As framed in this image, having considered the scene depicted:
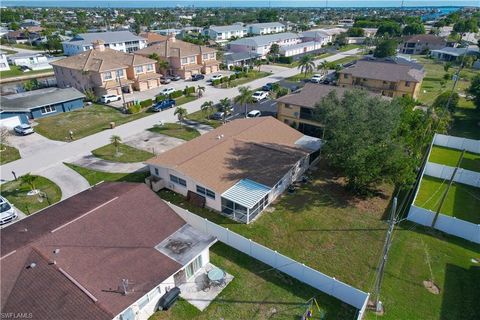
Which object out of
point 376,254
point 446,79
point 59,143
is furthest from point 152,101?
point 446,79

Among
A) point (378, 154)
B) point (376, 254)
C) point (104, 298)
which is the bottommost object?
point (376, 254)

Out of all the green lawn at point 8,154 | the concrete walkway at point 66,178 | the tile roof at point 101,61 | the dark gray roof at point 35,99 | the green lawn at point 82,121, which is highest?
the tile roof at point 101,61

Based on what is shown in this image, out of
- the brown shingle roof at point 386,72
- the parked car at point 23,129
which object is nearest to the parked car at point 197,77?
the brown shingle roof at point 386,72

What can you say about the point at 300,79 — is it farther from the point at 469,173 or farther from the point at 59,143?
the point at 59,143

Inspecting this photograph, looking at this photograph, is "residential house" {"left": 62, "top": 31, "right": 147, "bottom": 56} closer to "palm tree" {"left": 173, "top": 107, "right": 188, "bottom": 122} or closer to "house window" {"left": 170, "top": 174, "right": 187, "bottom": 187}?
"palm tree" {"left": 173, "top": 107, "right": 188, "bottom": 122}

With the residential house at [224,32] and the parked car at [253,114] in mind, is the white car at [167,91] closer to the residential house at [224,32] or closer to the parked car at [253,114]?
the parked car at [253,114]

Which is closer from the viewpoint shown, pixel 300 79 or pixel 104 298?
pixel 104 298
